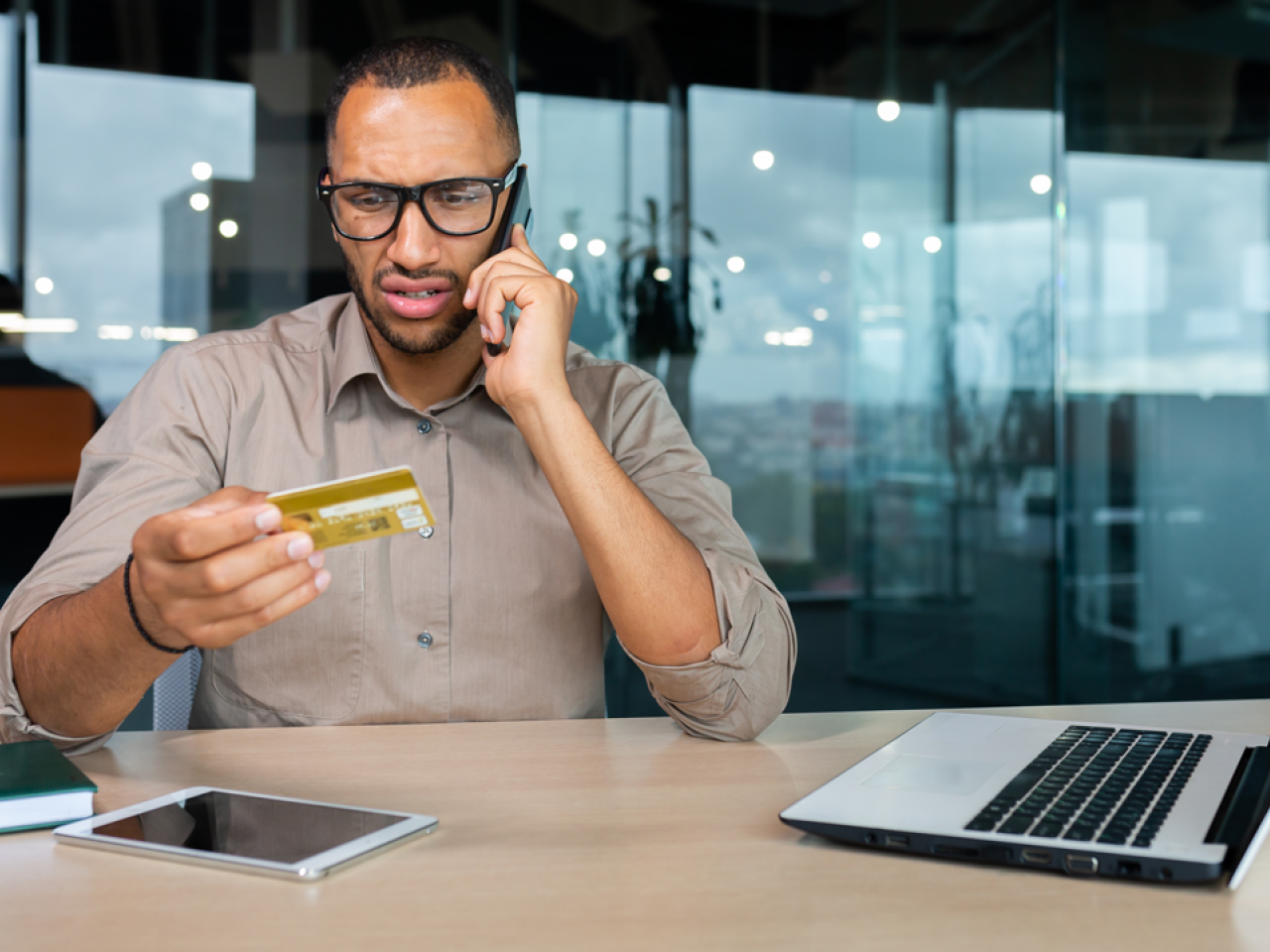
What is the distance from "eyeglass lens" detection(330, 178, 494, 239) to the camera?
1398mm

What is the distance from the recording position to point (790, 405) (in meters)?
3.89

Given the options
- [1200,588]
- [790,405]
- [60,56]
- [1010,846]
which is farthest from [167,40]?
[1200,588]

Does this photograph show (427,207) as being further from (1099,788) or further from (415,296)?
(1099,788)

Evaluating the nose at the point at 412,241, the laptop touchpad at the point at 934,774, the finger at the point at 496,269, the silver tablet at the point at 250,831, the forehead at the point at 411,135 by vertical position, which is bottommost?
the silver tablet at the point at 250,831

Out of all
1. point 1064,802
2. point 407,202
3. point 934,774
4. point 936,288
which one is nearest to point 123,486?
point 407,202

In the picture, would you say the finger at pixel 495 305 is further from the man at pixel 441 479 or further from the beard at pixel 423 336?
the beard at pixel 423 336

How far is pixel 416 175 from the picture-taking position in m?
1.39

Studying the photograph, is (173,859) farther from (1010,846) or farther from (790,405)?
(790,405)

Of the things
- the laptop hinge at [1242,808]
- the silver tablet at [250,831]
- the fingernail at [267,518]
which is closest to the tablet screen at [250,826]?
the silver tablet at [250,831]

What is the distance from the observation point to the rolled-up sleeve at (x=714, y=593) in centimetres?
119

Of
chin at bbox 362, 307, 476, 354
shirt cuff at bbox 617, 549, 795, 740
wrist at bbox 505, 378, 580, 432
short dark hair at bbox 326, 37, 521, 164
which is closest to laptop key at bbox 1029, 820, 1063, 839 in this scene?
shirt cuff at bbox 617, 549, 795, 740

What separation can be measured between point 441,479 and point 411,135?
45 cm

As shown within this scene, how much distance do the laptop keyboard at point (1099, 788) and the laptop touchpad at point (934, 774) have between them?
1.2 inches

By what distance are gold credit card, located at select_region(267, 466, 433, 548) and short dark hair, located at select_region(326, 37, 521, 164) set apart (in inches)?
31.0
